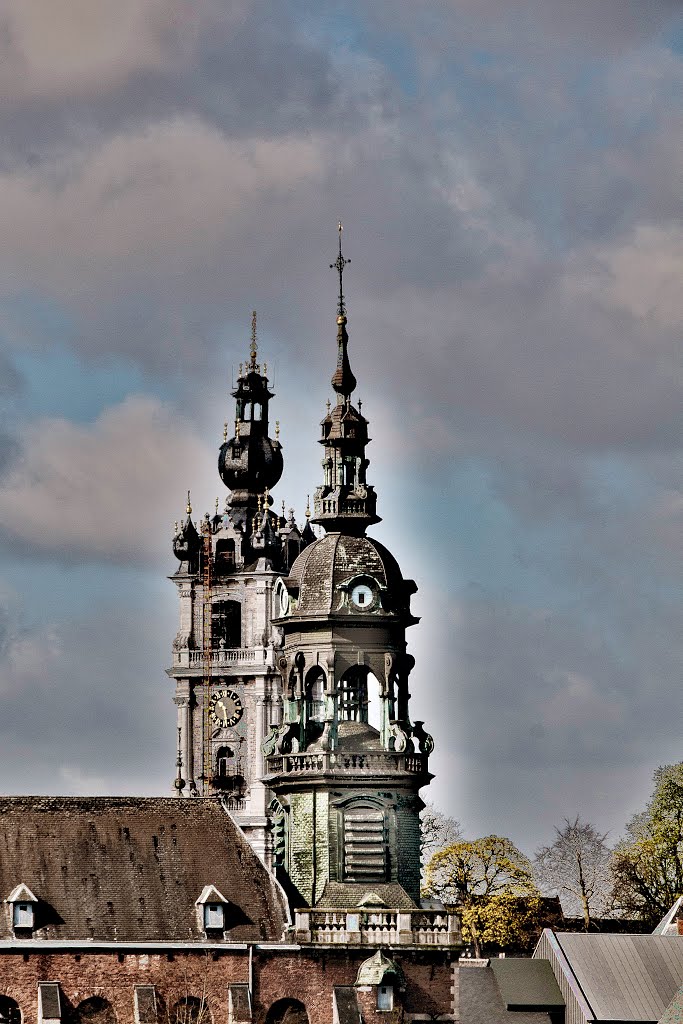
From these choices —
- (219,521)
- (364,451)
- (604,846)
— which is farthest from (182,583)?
(364,451)

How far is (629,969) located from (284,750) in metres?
15.2

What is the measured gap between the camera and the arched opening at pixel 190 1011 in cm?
8950

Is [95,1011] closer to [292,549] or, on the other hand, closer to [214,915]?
[214,915]

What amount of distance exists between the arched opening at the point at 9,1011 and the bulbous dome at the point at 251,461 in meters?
75.5

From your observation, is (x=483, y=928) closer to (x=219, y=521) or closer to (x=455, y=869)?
(x=455, y=869)

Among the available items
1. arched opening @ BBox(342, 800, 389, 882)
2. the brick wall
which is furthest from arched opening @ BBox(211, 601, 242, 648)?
the brick wall

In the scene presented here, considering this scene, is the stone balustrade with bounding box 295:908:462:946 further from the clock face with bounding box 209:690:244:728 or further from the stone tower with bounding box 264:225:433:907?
the clock face with bounding box 209:690:244:728

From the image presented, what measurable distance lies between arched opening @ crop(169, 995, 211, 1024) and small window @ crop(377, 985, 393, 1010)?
5.50 metres

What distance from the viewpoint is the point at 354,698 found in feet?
319

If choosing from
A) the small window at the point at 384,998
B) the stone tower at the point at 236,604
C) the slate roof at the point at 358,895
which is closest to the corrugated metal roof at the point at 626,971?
the slate roof at the point at 358,895

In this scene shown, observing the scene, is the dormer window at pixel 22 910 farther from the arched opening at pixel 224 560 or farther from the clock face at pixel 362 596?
the arched opening at pixel 224 560

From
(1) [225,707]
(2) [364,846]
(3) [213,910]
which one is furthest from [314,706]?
(1) [225,707]

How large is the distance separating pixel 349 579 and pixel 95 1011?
55.4 ft

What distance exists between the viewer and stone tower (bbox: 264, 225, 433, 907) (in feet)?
310
